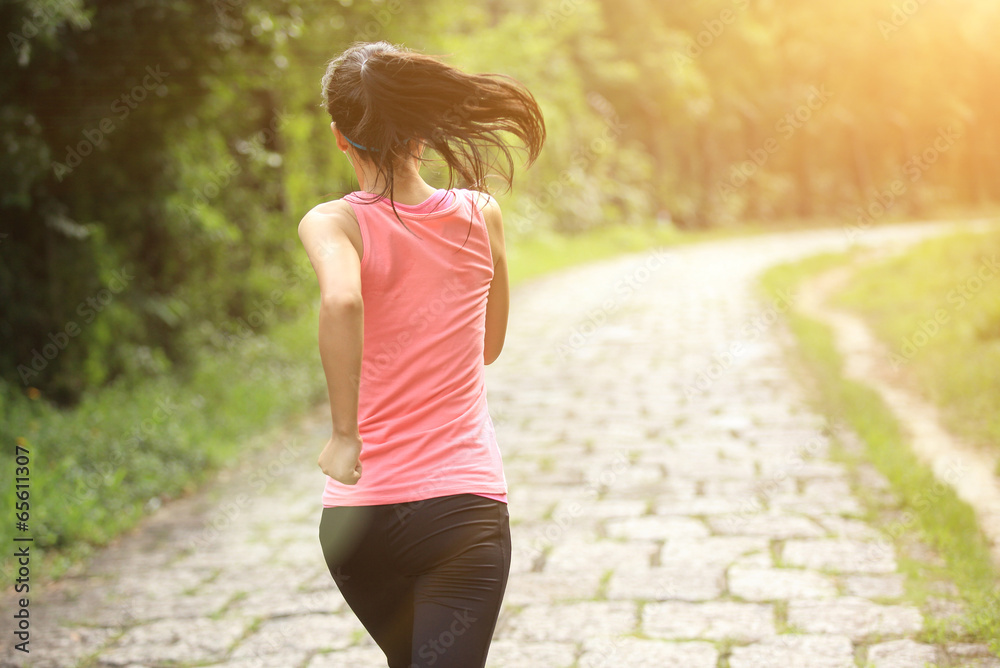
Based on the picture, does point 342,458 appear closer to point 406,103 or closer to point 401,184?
point 401,184

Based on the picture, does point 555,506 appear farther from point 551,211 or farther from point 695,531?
point 551,211

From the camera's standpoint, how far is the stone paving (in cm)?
391

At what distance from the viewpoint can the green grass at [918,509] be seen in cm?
391

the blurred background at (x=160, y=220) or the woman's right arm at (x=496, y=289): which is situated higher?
the blurred background at (x=160, y=220)

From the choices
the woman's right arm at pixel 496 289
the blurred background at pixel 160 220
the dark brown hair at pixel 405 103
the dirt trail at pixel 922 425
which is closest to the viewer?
the dark brown hair at pixel 405 103

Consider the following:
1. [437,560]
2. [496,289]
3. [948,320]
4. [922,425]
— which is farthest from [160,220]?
[948,320]

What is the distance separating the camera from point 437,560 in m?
2.00

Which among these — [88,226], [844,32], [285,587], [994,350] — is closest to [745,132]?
[844,32]

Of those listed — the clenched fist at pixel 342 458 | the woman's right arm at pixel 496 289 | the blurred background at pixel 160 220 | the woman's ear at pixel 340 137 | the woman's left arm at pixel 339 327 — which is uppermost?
the blurred background at pixel 160 220

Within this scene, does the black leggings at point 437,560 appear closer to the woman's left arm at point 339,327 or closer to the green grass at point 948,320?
the woman's left arm at point 339,327

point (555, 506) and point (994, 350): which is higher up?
point (994, 350)

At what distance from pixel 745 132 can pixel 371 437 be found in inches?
1550

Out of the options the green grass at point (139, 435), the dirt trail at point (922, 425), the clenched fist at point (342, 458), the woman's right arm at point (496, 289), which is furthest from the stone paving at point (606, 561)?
the clenched fist at point (342, 458)

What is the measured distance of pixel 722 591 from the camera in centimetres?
437
